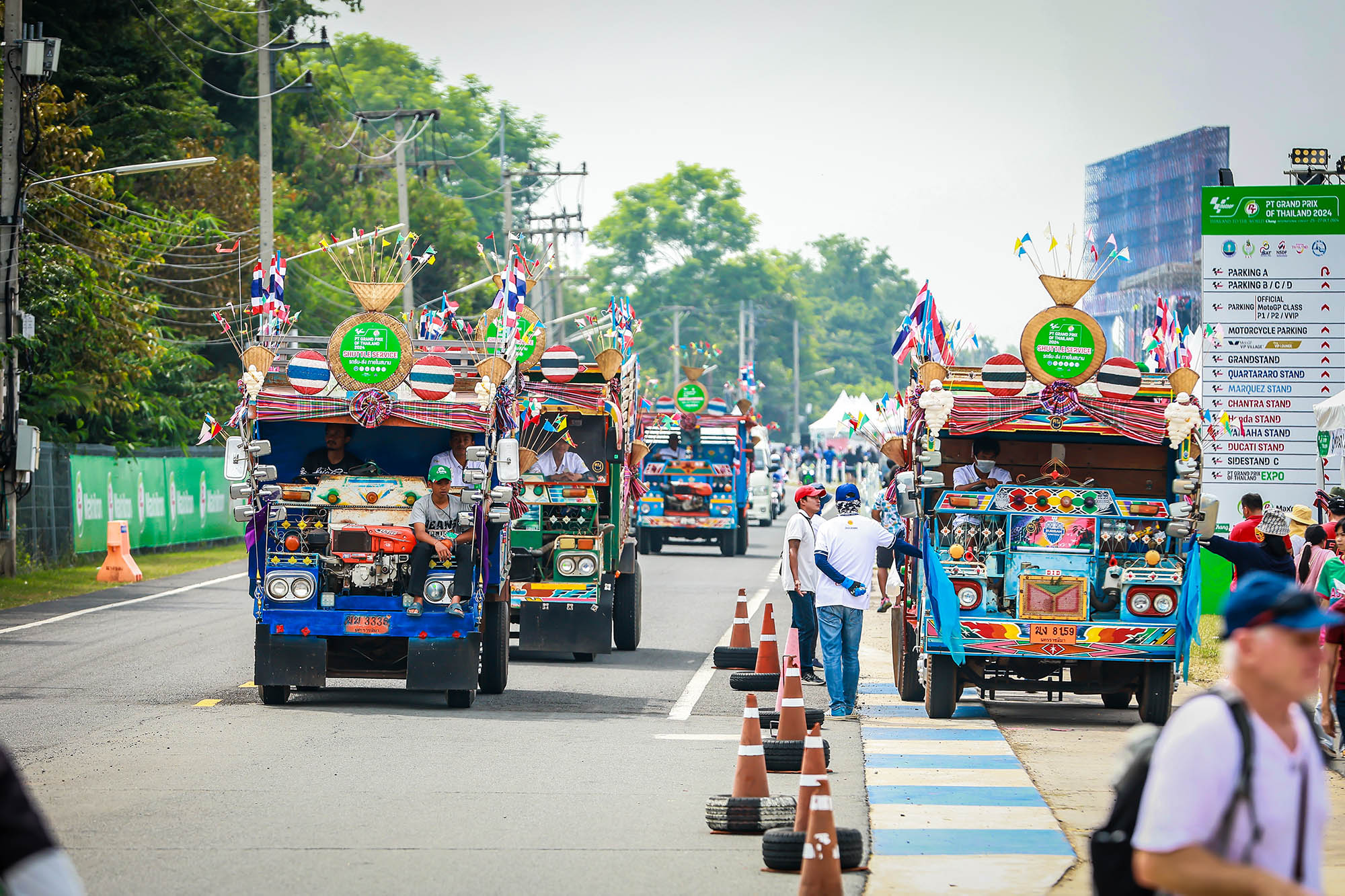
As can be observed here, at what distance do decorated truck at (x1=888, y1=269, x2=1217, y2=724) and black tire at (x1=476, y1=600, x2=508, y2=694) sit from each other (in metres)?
3.69

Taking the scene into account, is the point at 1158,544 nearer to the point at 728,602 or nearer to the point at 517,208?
the point at 728,602

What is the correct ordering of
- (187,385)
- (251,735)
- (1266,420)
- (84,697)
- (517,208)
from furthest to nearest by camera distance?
(517,208), (187,385), (1266,420), (84,697), (251,735)

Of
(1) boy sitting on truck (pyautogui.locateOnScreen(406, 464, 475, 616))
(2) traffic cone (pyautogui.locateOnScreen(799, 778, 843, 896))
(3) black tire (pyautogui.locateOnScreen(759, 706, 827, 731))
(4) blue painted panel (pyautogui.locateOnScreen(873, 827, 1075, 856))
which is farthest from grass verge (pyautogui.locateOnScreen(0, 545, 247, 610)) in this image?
(2) traffic cone (pyautogui.locateOnScreen(799, 778, 843, 896))

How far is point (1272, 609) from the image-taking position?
424 centimetres

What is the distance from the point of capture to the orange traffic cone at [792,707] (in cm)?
1164

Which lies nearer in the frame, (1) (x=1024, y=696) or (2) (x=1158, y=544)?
(2) (x=1158, y=544)

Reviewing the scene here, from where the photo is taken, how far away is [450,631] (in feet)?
49.1

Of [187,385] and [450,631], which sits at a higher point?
[187,385]

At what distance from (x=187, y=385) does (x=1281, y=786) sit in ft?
143

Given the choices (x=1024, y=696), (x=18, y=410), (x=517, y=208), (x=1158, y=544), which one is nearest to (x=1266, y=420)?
(x=1024, y=696)

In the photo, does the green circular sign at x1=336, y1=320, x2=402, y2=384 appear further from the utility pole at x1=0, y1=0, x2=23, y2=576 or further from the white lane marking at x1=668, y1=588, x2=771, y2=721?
the utility pole at x1=0, y1=0, x2=23, y2=576

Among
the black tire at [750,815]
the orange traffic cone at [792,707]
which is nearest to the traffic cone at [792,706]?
the orange traffic cone at [792,707]

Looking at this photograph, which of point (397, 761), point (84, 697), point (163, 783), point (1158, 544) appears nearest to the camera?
point (163, 783)

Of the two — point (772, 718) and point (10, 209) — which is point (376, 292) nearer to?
point (772, 718)
